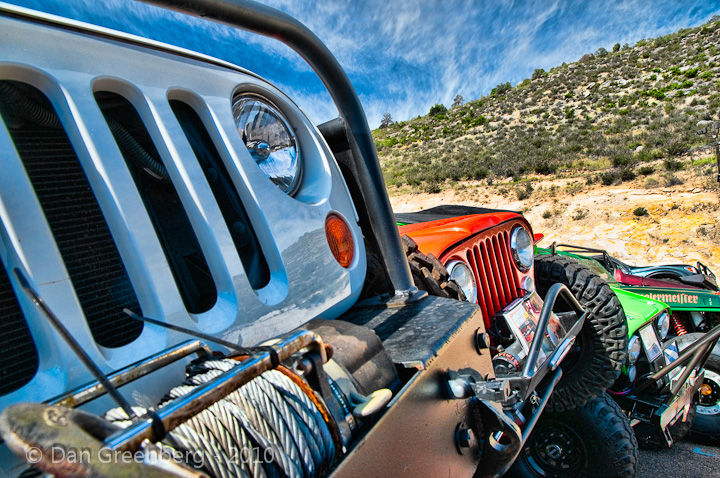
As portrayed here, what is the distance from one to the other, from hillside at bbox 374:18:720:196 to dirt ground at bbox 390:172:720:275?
25.9 inches

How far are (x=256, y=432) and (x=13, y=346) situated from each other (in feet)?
1.87

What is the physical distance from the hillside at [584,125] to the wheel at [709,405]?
1120 centimetres

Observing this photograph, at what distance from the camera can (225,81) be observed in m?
1.36

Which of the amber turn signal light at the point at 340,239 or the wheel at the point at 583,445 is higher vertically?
the amber turn signal light at the point at 340,239

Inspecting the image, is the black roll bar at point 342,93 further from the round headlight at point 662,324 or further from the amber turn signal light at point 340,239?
the round headlight at point 662,324

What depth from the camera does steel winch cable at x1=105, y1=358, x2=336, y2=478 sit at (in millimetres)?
723

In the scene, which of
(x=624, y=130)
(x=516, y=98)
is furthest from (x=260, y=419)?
(x=516, y=98)

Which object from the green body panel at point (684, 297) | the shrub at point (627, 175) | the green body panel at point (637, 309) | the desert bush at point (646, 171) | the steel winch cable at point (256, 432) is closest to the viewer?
the steel winch cable at point (256, 432)

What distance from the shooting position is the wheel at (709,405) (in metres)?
4.48

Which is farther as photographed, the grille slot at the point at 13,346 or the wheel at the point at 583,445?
the wheel at the point at 583,445

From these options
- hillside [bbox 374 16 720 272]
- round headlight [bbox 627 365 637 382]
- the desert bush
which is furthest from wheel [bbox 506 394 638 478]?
the desert bush

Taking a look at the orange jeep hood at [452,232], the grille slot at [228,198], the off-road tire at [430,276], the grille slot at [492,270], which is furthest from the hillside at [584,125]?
the grille slot at [228,198]

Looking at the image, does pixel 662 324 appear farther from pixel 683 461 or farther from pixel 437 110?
pixel 437 110

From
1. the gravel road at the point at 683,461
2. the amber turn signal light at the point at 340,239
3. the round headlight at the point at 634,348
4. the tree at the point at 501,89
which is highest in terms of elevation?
the tree at the point at 501,89
